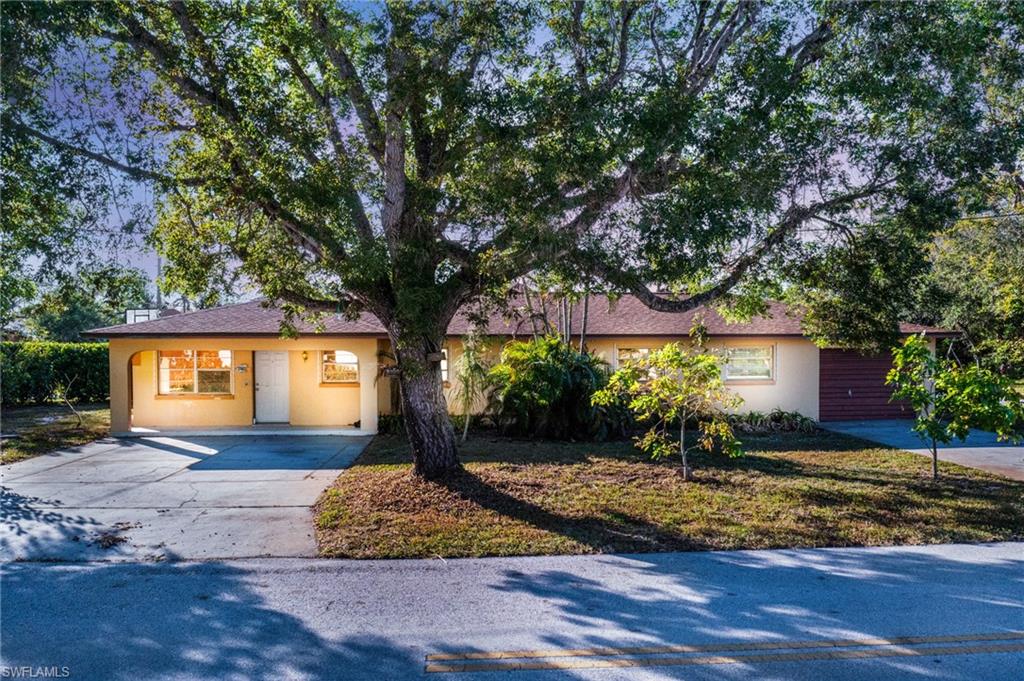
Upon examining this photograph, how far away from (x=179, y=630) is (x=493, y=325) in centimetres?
1352

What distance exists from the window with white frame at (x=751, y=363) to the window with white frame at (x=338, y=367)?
10425 mm

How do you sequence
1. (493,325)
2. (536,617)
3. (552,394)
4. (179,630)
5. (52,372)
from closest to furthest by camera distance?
(179,630) < (536,617) < (552,394) < (493,325) < (52,372)

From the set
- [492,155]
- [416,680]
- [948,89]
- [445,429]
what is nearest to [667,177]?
[492,155]

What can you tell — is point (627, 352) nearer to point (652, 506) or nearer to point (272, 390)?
point (652, 506)

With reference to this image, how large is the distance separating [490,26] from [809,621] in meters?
7.76

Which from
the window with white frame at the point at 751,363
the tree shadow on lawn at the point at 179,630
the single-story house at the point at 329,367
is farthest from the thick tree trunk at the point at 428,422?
the window with white frame at the point at 751,363

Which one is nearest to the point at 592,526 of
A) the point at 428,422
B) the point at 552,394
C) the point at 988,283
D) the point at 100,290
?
the point at 428,422

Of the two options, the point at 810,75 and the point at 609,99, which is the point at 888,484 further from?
the point at 609,99

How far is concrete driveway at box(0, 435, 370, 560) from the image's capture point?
6.75 m

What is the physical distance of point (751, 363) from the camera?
17078 millimetres

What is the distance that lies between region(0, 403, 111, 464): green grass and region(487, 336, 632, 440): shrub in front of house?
9.89m

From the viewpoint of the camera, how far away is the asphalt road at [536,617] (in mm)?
4129

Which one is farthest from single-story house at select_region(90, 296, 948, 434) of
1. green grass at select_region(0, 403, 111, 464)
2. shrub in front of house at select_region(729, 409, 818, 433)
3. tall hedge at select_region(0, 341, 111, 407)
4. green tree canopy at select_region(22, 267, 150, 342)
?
tall hedge at select_region(0, 341, 111, 407)

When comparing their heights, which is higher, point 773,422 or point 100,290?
point 100,290
